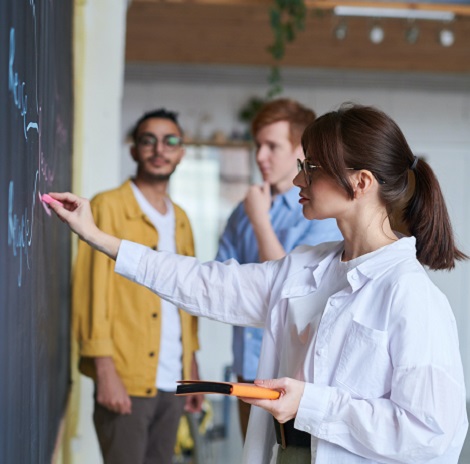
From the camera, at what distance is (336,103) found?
7.50 m

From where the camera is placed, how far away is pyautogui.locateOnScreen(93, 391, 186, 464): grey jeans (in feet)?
8.50

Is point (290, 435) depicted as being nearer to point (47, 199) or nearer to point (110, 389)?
point (47, 199)

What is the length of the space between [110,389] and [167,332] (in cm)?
27

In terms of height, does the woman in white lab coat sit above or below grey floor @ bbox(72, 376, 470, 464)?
above

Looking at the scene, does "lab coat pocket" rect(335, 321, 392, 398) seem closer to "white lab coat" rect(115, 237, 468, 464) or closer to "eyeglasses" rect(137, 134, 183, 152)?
"white lab coat" rect(115, 237, 468, 464)

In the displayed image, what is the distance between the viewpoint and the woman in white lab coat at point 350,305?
1502mm

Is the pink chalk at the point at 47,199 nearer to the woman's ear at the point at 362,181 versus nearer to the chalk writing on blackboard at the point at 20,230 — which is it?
the chalk writing on blackboard at the point at 20,230

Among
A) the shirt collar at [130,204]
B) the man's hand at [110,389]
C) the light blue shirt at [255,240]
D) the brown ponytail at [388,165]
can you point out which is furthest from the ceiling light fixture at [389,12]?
the brown ponytail at [388,165]

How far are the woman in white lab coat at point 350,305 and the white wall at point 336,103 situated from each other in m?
5.45

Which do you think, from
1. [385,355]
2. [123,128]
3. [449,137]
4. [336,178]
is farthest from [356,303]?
[449,137]

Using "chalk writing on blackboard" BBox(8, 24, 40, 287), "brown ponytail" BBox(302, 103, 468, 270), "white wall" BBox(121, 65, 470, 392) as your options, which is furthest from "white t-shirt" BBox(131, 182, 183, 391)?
"white wall" BBox(121, 65, 470, 392)

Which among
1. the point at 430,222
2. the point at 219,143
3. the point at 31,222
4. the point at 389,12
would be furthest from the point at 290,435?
the point at 219,143

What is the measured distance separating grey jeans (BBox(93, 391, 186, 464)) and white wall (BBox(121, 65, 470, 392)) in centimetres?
468

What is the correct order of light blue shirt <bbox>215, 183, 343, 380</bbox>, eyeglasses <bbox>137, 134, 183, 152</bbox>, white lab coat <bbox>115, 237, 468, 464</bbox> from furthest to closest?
A: eyeglasses <bbox>137, 134, 183, 152</bbox> → light blue shirt <bbox>215, 183, 343, 380</bbox> → white lab coat <bbox>115, 237, 468, 464</bbox>
